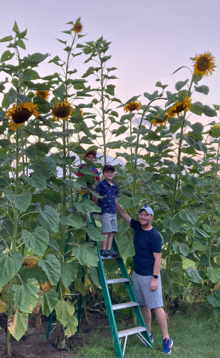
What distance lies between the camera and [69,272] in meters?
3.49

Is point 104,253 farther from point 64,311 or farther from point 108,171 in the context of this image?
point 108,171

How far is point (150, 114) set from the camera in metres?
4.17

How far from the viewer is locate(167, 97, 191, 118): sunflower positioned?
12.9ft

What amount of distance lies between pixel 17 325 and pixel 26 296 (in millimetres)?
293

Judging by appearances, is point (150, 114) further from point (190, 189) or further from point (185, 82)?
point (190, 189)

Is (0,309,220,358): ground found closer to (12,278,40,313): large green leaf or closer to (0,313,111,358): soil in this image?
(0,313,111,358): soil

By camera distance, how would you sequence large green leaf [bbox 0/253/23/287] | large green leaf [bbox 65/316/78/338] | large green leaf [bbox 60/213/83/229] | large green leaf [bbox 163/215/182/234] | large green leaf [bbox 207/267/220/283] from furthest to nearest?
1. large green leaf [bbox 207/267/220/283]
2. large green leaf [bbox 163/215/182/234]
3. large green leaf [bbox 65/316/78/338]
4. large green leaf [bbox 60/213/83/229]
5. large green leaf [bbox 0/253/23/287]

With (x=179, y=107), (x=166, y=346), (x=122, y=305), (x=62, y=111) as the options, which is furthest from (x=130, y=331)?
(x=179, y=107)

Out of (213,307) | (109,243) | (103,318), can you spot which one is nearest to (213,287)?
(213,307)

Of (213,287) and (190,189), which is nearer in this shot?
(190,189)

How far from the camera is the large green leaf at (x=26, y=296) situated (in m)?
3.05

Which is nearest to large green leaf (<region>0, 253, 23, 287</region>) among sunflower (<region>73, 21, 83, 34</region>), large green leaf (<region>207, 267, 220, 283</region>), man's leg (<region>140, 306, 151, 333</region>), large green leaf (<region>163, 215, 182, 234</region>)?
man's leg (<region>140, 306, 151, 333</region>)

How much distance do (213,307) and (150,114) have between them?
2.65m

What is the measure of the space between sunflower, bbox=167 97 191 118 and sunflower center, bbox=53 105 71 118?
112cm
